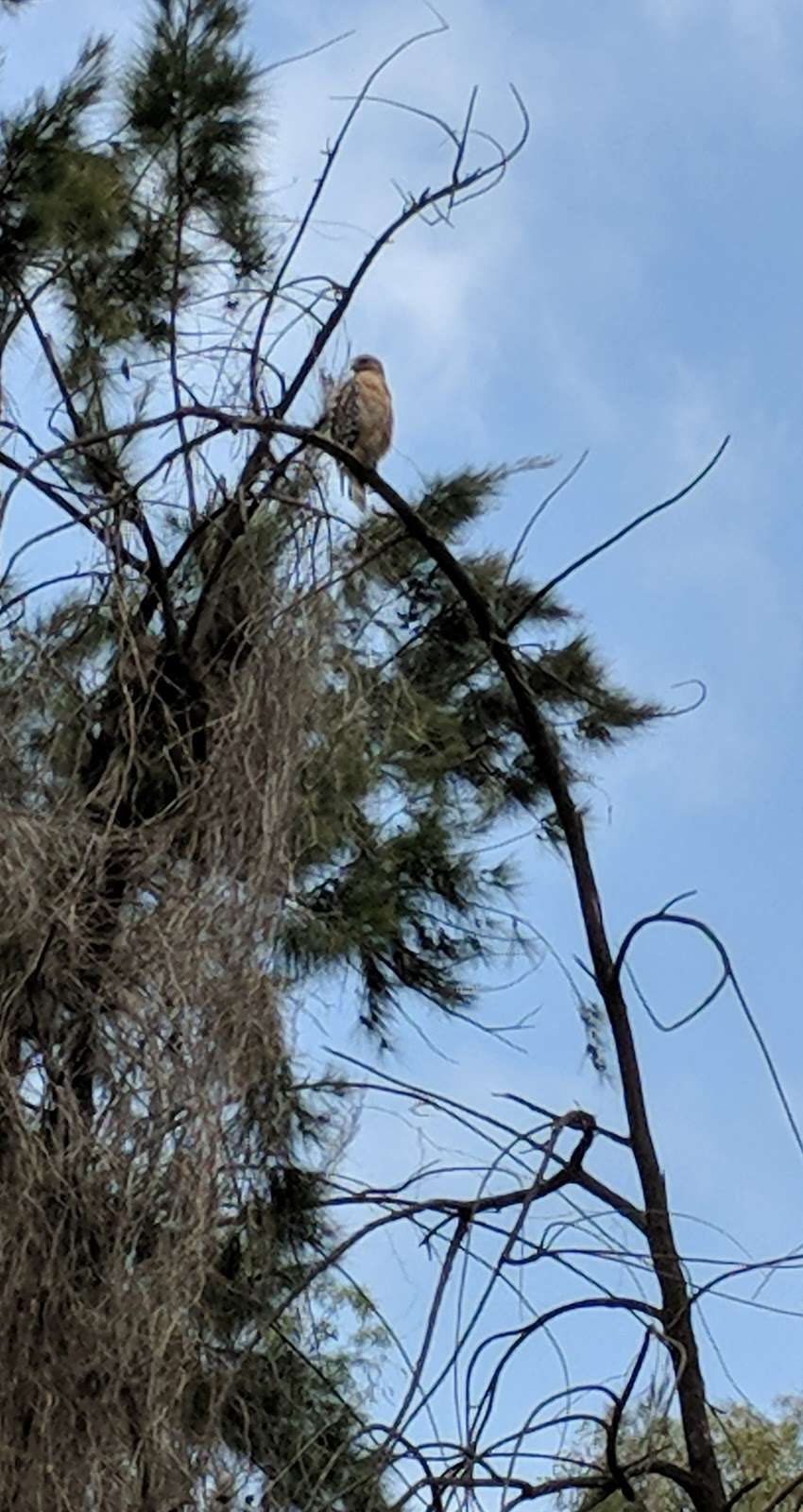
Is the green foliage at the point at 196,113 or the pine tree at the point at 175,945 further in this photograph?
the green foliage at the point at 196,113

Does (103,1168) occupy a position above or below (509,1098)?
below

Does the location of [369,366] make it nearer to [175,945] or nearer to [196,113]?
[196,113]

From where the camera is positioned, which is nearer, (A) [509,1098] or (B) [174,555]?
(A) [509,1098]

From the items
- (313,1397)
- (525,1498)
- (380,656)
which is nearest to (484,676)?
(380,656)

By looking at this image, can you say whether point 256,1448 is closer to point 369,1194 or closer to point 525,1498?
point 369,1194

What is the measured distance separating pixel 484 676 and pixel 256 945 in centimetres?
252

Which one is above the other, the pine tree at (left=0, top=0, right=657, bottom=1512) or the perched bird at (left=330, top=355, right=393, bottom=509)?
the perched bird at (left=330, top=355, right=393, bottom=509)

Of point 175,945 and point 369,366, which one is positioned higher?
point 369,366

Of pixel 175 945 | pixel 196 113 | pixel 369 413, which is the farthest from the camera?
pixel 369 413

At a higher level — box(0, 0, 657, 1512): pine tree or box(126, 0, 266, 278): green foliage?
box(126, 0, 266, 278): green foliage

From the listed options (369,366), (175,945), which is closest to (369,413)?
(369,366)

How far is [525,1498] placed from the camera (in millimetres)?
1714

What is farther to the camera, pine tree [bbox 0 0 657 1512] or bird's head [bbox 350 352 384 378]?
bird's head [bbox 350 352 384 378]

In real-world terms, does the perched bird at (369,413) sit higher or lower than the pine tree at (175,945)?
Result: higher
